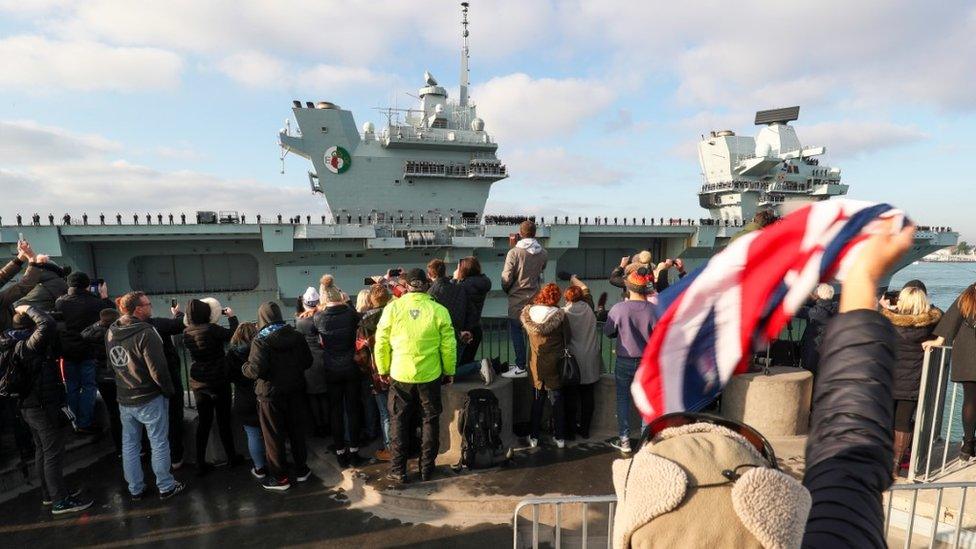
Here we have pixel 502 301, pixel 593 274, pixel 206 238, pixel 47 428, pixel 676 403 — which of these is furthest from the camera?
pixel 593 274

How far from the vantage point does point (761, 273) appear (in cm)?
163

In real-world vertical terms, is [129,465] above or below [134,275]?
below

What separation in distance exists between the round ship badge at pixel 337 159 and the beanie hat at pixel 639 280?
64.2 feet

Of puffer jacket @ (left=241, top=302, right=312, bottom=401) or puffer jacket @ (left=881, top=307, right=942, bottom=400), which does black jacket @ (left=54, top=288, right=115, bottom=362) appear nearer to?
puffer jacket @ (left=241, top=302, right=312, bottom=401)

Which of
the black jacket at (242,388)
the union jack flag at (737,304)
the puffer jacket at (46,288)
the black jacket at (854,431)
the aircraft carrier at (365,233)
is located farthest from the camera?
the aircraft carrier at (365,233)

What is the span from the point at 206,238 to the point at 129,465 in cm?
1591

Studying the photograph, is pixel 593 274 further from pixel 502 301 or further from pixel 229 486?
pixel 229 486

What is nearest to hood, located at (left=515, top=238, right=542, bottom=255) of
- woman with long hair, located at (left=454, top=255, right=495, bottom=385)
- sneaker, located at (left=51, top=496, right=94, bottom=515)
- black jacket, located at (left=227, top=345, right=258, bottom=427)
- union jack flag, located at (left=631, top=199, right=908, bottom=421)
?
woman with long hair, located at (left=454, top=255, right=495, bottom=385)

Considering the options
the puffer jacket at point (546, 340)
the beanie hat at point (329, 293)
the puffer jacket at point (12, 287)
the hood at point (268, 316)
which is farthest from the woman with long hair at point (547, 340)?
the puffer jacket at point (12, 287)

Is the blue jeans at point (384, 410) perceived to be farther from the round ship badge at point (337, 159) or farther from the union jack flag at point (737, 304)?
the round ship badge at point (337, 159)

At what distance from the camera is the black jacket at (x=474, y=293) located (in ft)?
15.6

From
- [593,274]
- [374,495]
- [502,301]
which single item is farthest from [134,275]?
[593,274]

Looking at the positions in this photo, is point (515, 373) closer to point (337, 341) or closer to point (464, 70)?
point (337, 341)

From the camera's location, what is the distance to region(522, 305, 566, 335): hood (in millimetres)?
4141
